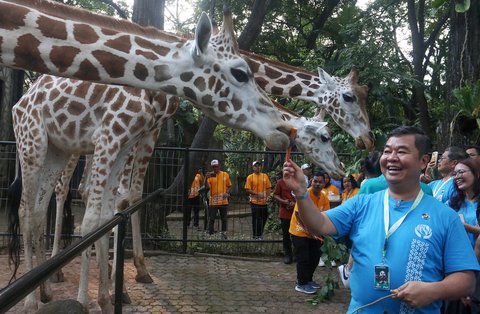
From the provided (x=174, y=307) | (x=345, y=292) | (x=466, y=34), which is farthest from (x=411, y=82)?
(x=174, y=307)

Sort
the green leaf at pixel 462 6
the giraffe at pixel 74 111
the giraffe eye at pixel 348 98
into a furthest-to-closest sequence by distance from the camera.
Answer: the green leaf at pixel 462 6 < the giraffe eye at pixel 348 98 < the giraffe at pixel 74 111

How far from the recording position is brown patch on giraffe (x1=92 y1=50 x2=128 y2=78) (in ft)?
9.41

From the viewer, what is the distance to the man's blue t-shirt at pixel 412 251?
6.79ft

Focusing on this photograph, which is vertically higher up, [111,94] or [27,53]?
[111,94]

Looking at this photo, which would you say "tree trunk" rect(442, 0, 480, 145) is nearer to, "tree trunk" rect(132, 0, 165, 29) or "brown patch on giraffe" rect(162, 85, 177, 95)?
"tree trunk" rect(132, 0, 165, 29)

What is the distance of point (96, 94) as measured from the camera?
4.72 m

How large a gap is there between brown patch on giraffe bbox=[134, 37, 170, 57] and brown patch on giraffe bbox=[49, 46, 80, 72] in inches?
16.2

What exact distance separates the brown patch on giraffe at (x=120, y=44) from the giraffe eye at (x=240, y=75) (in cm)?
69

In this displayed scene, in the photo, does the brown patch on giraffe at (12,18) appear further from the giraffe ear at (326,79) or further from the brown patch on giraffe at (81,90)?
the giraffe ear at (326,79)

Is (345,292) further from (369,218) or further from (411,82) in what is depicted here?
(411,82)

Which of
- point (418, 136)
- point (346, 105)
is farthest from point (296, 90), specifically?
point (418, 136)

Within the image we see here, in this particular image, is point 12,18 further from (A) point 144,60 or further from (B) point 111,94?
(B) point 111,94

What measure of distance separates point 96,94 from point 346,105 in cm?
321

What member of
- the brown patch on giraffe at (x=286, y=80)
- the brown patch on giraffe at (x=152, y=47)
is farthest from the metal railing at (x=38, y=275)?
the brown patch on giraffe at (x=286, y=80)
